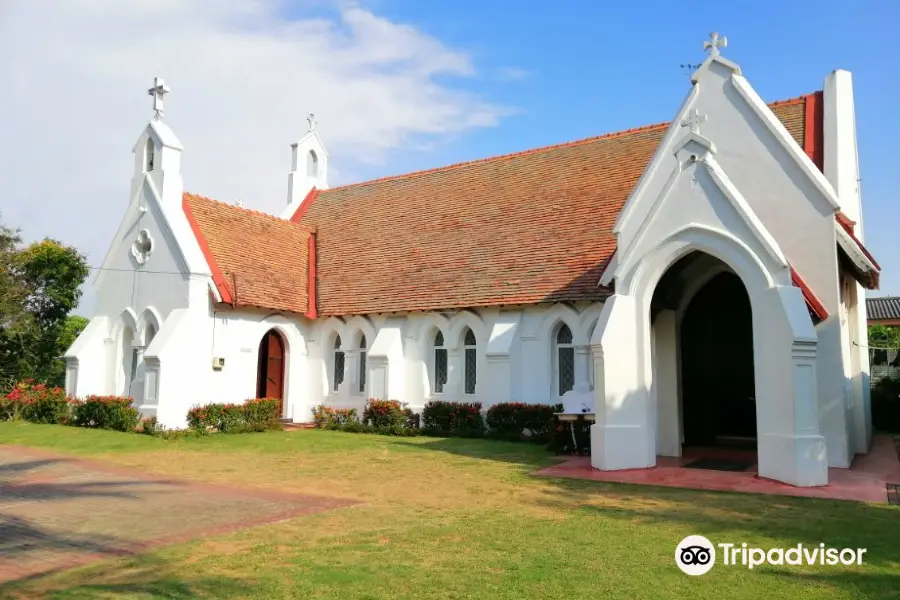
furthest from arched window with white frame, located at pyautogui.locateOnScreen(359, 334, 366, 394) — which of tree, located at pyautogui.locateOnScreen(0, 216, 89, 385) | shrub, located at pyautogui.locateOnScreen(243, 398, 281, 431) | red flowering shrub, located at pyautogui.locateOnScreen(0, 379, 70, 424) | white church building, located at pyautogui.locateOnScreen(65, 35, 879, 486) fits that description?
tree, located at pyautogui.locateOnScreen(0, 216, 89, 385)

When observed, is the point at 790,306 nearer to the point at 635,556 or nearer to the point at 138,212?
the point at 635,556

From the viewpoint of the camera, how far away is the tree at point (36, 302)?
29.9 meters

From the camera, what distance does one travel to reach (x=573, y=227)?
19953 mm

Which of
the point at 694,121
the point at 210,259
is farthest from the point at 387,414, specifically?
the point at 694,121

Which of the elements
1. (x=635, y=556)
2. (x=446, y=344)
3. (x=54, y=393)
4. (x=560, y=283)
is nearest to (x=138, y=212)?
(x=54, y=393)

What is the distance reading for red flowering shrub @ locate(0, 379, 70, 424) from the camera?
69.8ft

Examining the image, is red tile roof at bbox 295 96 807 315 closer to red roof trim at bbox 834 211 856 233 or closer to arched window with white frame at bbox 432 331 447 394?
arched window with white frame at bbox 432 331 447 394

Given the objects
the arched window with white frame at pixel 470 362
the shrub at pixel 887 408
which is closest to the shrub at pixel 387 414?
the arched window with white frame at pixel 470 362

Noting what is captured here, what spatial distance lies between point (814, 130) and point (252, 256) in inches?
655

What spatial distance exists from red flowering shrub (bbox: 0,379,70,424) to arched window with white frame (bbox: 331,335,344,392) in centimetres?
818

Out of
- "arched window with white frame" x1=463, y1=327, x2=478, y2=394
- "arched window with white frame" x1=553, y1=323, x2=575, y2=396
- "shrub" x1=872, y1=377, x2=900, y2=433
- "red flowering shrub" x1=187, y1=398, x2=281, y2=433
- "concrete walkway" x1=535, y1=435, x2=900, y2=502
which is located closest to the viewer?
"concrete walkway" x1=535, y1=435, x2=900, y2=502

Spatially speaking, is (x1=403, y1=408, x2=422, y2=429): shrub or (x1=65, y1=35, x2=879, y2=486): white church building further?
(x1=403, y1=408, x2=422, y2=429): shrub

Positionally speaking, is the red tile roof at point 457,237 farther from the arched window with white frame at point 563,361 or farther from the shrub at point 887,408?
the shrub at point 887,408

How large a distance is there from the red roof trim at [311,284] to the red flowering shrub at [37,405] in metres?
7.87
